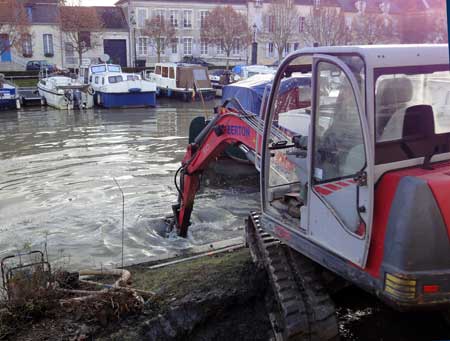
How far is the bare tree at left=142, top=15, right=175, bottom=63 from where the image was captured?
5034 centimetres

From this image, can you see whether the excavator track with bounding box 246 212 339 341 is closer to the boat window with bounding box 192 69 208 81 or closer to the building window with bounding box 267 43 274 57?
the boat window with bounding box 192 69 208 81

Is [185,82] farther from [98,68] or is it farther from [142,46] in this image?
[142,46]

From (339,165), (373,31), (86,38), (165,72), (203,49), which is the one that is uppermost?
(373,31)

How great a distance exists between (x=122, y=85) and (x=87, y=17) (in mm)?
17052

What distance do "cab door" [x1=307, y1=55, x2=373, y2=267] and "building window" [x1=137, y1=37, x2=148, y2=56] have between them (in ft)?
169

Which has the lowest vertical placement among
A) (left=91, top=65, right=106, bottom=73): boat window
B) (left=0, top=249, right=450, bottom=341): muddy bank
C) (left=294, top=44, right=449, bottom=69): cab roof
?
(left=0, top=249, right=450, bottom=341): muddy bank

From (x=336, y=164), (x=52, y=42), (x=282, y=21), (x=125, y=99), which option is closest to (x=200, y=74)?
(x=125, y=99)

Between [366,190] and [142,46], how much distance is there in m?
52.5

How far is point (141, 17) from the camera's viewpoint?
174 feet

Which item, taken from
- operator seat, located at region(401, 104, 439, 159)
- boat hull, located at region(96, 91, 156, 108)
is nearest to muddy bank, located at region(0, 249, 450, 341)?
operator seat, located at region(401, 104, 439, 159)

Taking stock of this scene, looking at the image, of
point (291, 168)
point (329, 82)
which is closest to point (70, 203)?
point (291, 168)

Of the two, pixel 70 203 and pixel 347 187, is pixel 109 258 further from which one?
pixel 347 187

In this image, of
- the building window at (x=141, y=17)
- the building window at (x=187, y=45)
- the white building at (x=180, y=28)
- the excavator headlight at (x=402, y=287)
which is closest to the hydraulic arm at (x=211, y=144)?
the excavator headlight at (x=402, y=287)

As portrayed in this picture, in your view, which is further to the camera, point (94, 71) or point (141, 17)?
point (141, 17)
